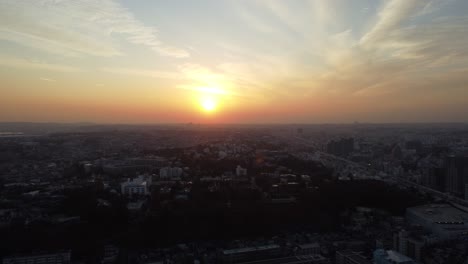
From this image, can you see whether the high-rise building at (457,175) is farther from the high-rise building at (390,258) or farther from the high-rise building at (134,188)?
the high-rise building at (134,188)

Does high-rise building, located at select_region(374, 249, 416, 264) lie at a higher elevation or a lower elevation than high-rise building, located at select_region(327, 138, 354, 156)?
lower

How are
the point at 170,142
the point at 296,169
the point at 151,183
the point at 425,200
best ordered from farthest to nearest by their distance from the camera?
1. the point at 170,142
2. the point at 296,169
3. the point at 151,183
4. the point at 425,200

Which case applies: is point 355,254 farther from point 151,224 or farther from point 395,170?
point 395,170

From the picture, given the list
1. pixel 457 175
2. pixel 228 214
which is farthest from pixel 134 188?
pixel 457 175

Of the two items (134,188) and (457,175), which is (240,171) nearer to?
(134,188)

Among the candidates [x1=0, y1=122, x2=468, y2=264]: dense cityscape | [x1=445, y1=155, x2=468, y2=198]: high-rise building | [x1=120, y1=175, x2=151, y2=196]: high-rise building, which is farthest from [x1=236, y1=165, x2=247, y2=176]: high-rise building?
[x1=445, y1=155, x2=468, y2=198]: high-rise building

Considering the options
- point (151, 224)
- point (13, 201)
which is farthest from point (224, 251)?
point (13, 201)

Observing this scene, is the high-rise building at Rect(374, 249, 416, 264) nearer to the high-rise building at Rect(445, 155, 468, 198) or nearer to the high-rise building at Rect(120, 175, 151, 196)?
the high-rise building at Rect(120, 175, 151, 196)

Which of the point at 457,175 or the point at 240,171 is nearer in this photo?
the point at 457,175

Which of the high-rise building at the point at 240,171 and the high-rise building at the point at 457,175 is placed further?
the high-rise building at the point at 240,171

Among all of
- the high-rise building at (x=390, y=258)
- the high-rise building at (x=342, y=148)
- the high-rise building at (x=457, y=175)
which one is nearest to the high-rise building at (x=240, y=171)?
the high-rise building at (x=457, y=175)

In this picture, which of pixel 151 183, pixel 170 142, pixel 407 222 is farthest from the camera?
pixel 170 142
